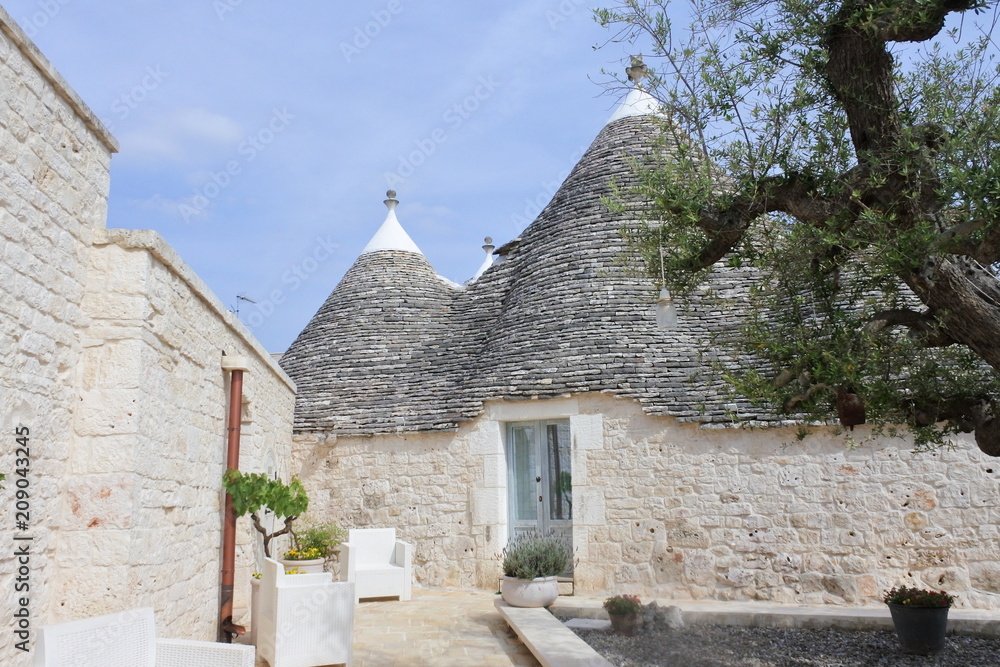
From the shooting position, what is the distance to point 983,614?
269 inches

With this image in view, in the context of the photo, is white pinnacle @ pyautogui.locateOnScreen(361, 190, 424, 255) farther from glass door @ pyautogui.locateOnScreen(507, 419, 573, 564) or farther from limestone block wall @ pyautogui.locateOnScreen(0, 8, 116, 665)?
limestone block wall @ pyautogui.locateOnScreen(0, 8, 116, 665)

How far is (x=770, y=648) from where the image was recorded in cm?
617

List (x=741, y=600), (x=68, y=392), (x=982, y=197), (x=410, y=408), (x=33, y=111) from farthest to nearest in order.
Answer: (x=410, y=408)
(x=741, y=600)
(x=68, y=392)
(x=33, y=111)
(x=982, y=197)

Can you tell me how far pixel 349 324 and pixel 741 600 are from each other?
7.33 metres

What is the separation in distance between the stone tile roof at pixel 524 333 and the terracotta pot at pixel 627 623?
2909 millimetres

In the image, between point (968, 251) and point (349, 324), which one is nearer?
point (968, 251)

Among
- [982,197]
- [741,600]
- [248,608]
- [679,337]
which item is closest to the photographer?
[982,197]

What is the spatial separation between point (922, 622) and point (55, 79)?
6.91 meters

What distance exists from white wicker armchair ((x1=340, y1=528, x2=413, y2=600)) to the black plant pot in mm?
5146

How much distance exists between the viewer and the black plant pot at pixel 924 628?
5.97 m

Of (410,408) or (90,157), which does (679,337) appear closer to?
(410,408)

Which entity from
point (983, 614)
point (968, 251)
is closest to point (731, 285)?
point (983, 614)

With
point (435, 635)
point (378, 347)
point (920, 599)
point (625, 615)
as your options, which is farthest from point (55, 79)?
point (378, 347)

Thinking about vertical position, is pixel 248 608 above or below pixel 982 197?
below
